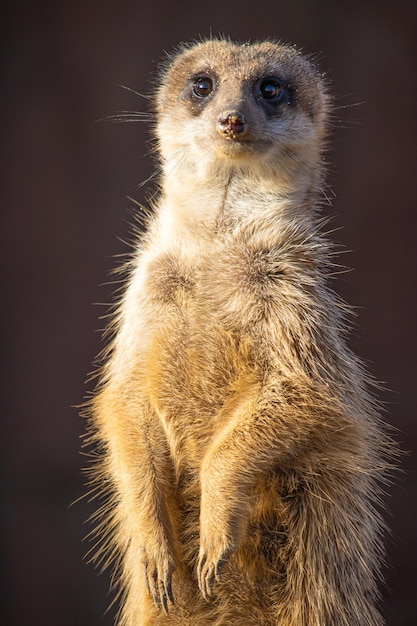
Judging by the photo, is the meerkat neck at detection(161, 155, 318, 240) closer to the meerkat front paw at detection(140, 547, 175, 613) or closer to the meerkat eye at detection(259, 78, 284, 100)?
the meerkat eye at detection(259, 78, 284, 100)

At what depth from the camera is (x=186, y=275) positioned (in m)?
2.01

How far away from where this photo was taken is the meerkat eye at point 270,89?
2094 mm

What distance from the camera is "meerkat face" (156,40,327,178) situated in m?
1.97

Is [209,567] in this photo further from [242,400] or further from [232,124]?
[232,124]


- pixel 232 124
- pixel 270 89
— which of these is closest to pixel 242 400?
pixel 232 124

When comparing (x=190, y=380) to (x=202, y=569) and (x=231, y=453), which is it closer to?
(x=231, y=453)

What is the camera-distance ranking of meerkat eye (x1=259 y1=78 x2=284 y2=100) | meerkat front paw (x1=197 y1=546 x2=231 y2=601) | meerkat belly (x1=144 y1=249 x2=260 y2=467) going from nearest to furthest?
meerkat front paw (x1=197 y1=546 x2=231 y2=601), meerkat belly (x1=144 y1=249 x2=260 y2=467), meerkat eye (x1=259 y1=78 x2=284 y2=100)

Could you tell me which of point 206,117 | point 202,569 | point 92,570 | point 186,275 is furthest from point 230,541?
point 92,570

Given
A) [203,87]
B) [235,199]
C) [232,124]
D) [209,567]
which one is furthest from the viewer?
[203,87]

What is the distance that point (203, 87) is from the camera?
7.04ft

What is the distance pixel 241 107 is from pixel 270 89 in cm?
16

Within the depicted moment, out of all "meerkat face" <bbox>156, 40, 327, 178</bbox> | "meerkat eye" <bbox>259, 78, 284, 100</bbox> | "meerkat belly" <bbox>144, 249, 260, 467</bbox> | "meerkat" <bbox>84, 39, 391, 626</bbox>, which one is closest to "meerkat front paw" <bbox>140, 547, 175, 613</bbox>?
"meerkat" <bbox>84, 39, 391, 626</bbox>

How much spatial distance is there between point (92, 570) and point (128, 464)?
1.66 meters

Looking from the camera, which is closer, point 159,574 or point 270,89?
point 159,574
